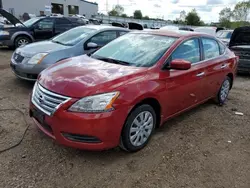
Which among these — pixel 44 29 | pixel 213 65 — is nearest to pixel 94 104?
pixel 213 65

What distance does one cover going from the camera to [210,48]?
4625mm

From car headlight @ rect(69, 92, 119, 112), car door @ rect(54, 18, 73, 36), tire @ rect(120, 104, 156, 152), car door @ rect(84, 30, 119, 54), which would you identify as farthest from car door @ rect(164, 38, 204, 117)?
car door @ rect(54, 18, 73, 36)

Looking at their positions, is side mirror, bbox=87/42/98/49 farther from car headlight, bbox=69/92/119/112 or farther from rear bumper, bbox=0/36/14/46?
rear bumper, bbox=0/36/14/46

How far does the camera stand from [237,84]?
7324 millimetres

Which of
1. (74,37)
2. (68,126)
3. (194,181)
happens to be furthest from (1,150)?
(74,37)

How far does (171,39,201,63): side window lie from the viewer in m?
3.72

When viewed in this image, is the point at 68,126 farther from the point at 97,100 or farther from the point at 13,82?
the point at 13,82

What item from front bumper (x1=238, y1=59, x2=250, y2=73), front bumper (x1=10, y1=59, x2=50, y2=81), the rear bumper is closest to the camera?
front bumper (x1=10, y1=59, x2=50, y2=81)

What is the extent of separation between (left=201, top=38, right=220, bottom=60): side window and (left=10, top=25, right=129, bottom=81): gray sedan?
218 cm

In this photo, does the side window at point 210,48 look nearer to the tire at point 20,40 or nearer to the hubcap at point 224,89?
the hubcap at point 224,89

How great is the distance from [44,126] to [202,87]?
108 inches

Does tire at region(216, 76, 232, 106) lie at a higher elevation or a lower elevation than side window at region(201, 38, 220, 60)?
lower

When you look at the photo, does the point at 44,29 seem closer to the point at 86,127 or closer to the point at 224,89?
the point at 224,89

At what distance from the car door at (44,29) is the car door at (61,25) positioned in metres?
0.19
